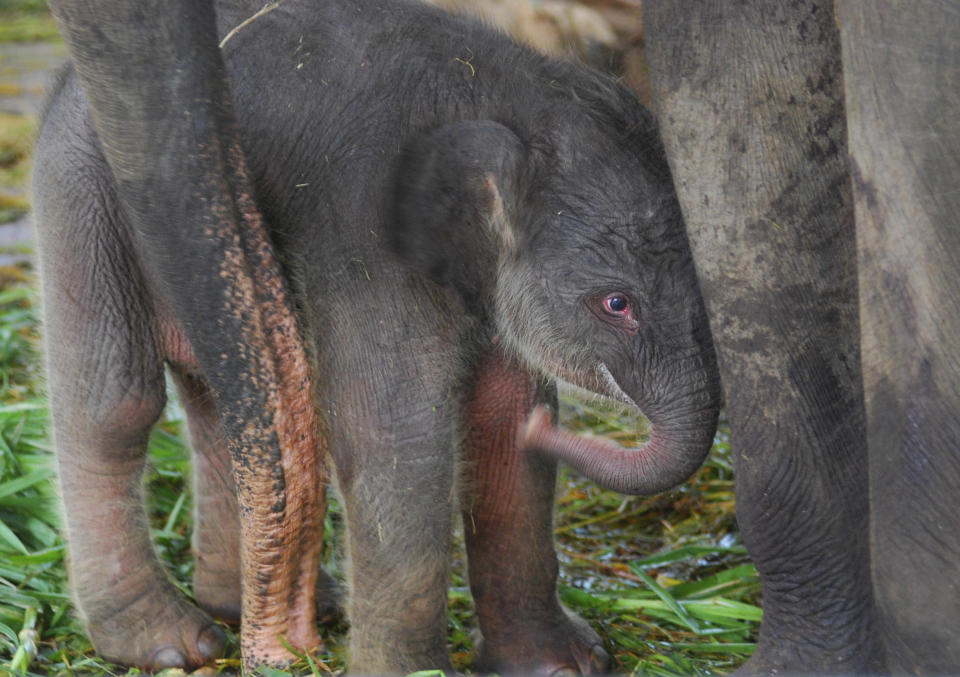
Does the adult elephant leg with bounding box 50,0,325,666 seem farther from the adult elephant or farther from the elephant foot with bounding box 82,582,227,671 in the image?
the adult elephant

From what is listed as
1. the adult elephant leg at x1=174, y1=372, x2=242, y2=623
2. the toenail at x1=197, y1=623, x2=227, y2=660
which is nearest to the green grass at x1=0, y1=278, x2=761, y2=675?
the toenail at x1=197, y1=623, x2=227, y2=660

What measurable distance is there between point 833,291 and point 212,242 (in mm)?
1364

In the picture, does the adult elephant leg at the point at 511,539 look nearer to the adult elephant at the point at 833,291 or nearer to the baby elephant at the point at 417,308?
the baby elephant at the point at 417,308

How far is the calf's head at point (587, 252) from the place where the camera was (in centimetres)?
331

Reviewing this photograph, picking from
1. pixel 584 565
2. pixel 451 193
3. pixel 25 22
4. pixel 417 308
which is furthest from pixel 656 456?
pixel 25 22

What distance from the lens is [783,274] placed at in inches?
115

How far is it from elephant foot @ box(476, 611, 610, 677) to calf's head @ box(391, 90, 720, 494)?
530mm

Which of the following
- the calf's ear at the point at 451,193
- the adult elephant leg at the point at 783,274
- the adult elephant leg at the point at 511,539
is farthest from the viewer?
the adult elephant leg at the point at 511,539

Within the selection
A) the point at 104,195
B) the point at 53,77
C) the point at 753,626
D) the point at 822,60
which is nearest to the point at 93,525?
the point at 104,195

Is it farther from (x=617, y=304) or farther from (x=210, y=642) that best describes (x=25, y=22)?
(x=617, y=304)

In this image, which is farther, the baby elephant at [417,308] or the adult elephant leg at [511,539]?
the adult elephant leg at [511,539]

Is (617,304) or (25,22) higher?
(25,22)

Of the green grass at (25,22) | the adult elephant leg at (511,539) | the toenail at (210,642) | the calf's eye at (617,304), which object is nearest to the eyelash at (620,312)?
the calf's eye at (617,304)

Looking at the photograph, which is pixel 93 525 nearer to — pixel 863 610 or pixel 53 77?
pixel 53 77
